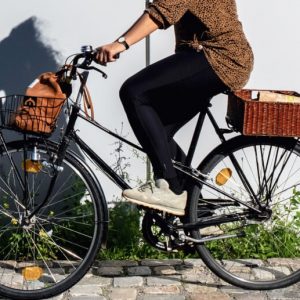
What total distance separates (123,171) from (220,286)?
46.5 inches

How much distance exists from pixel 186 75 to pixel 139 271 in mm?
1543

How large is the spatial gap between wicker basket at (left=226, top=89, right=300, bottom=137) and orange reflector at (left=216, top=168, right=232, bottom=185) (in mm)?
419

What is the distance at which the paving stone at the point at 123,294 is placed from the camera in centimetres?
565

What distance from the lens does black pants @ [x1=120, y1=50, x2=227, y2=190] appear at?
17.1 feet

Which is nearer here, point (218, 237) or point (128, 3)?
point (218, 237)

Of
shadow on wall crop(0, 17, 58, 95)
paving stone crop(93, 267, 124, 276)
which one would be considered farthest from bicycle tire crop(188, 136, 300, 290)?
shadow on wall crop(0, 17, 58, 95)

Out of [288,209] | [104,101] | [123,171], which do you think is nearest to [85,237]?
[123,171]

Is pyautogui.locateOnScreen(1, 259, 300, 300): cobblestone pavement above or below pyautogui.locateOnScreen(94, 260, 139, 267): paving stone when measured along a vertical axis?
below

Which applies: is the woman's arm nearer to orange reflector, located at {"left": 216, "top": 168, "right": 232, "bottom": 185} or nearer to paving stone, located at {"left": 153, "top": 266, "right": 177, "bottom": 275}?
orange reflector, located at {"left": 216, "top": 168, "right": 232, "bottom": 185}

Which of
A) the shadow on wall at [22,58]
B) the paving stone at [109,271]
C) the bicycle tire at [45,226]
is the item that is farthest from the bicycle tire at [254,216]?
the shadow on wall at [22,58]

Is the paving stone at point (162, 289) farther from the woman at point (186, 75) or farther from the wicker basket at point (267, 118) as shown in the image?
the wicker basket at point (267, 118)

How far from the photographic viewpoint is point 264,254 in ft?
20.8

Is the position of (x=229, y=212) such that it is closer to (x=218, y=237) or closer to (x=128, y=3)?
(x=218, y=237)

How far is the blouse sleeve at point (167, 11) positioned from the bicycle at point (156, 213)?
445 mm
